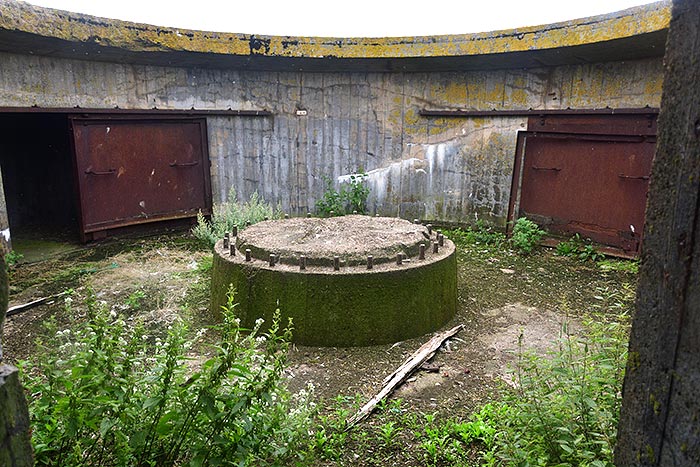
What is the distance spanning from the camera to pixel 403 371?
3553mm

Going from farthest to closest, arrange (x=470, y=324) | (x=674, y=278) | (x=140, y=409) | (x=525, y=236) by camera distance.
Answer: (x=525, y=236) → (x=470, y=324) → (x=140, y=409) → (x=674, y=278)

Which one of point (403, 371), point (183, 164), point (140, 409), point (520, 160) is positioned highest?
point (520, 160)

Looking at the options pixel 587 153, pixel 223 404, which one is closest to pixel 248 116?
pixel 587 153

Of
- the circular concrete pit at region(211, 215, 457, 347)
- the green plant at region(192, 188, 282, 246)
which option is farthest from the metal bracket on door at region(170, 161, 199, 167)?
the circular concrete pit at region(211, 215, 457, 347)

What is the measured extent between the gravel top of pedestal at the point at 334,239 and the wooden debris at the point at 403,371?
81 cm

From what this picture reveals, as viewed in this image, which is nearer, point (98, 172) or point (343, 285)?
point (343, 285)

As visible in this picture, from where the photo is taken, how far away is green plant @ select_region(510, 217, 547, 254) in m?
6.86

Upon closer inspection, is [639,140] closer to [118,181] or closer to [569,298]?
[569,298]

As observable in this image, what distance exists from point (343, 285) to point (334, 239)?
858 mm

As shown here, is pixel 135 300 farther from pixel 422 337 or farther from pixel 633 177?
pixel 633 177

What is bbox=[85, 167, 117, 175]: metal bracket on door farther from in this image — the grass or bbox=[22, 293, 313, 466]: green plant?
bbox=[22, 293, 313, 466]: green plant

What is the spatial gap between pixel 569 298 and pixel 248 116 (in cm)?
591

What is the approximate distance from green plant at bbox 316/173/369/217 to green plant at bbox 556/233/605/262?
3.33m

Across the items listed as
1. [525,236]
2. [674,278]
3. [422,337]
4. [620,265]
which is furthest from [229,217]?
[674,278]
